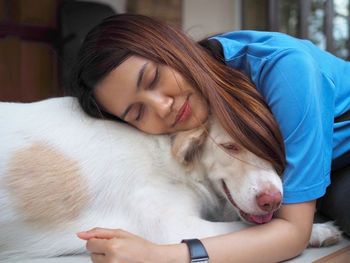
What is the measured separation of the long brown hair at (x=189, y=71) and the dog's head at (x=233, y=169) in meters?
0.04

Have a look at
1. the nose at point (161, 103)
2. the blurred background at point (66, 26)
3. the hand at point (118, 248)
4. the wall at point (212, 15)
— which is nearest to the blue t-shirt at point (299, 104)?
the nose at point (161, 103)

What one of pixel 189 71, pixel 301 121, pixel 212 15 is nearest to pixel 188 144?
pixel 189 71

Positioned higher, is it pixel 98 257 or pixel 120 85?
pixel 120 85

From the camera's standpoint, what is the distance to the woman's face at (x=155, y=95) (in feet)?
3.71

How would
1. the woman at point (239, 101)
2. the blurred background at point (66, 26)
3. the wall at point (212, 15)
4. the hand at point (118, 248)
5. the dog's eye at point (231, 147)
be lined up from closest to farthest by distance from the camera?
the hand at point (118, 248)
the woman at point (239, 101)
the dog's eye at point (231, 147)
the blurred background at point (66, 26)
the wall at point (212, 15)

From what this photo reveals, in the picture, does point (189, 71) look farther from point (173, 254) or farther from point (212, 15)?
point (212, 15)

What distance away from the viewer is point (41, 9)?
3.86 metres

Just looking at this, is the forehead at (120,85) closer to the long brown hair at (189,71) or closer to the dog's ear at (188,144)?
the long brown hair at (189,71)

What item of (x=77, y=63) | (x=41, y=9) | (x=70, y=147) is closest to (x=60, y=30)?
(x=41, y=9)

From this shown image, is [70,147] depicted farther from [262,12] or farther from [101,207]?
[262,12]

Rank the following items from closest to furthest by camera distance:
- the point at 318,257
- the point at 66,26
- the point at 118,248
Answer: the point at 118,248 → the point at 318,257 → the point at 66,26

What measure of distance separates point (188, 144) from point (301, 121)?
32 cm

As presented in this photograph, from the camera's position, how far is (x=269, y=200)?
1.00 meters

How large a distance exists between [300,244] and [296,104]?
361mm
